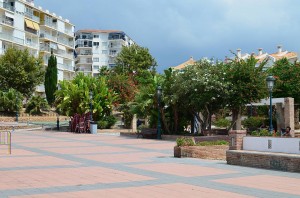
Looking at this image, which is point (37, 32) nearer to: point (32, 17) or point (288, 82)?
point (32, 17)

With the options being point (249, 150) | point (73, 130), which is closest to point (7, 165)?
point (249, 150)

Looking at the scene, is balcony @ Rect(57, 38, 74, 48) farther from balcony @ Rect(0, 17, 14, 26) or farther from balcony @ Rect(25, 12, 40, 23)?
balcony @ Rect(0, 17, 14, 26)

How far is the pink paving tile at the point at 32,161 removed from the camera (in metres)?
13.4

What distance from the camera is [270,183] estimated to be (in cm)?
1009

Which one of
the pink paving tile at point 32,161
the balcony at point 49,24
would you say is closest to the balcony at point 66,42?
the balcony at point 49,24

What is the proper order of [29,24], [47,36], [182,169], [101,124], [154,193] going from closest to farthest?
[154,193] → [182,169] → [101,124] → [29,24] → [47,36]

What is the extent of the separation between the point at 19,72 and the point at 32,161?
40.0 meters

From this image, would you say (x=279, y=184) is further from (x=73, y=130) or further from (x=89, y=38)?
(x=89, y=38)

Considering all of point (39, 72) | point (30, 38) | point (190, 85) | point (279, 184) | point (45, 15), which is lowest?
point (279, 184)

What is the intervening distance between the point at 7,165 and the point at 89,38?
102522mm

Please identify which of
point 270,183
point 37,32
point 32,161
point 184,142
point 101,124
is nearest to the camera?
point 270,183

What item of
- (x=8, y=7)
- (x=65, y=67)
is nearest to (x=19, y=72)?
(x=8, y=7)

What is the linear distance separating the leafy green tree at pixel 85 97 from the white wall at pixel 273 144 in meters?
23.1

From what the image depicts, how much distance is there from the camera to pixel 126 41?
11700cm
